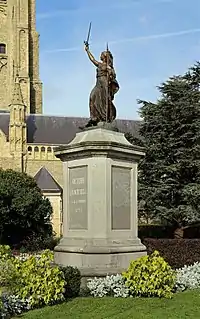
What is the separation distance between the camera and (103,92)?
11.8 meters

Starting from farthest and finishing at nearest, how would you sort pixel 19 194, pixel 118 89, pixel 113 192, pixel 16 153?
pixel 16 153
pixel 19 194
pixel 118 89
pixel 113 192

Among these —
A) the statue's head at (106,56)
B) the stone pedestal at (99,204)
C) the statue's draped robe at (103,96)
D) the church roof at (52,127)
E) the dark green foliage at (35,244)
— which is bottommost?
the dark green foliage at (35,244)

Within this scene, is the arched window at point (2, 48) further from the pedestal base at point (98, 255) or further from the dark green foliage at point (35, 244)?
the pedestal base at point (98, 255)

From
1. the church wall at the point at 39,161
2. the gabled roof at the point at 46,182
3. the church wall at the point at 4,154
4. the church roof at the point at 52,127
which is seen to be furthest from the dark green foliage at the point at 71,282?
the church wall at the point at 4,154

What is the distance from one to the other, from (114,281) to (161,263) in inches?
36.2

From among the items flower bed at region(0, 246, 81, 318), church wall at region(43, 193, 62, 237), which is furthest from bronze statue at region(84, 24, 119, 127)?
church wall at region(43, 193, 62, 237)

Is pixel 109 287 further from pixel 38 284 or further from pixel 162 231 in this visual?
pixel 162 231

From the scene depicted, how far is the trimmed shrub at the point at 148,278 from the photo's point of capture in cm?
938

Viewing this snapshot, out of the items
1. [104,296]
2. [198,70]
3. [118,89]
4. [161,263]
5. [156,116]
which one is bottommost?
[104,296]

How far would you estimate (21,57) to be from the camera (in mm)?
61188

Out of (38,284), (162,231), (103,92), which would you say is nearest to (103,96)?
(103,92)

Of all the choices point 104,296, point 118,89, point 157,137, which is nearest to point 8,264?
point 104,296

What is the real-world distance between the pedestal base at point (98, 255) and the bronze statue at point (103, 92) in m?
2.63

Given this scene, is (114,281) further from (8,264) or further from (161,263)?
Result: (8,264)
